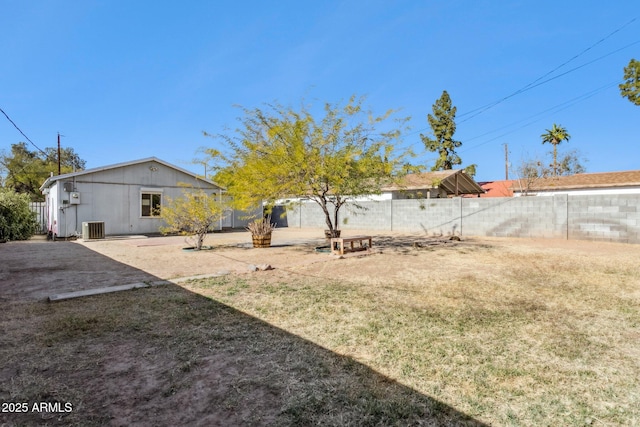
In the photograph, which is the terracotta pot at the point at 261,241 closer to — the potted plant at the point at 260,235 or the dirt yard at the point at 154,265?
the potted plant at the point at 260,235

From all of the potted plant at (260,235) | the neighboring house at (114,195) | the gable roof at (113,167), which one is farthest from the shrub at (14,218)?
the potted plant at (260,235)

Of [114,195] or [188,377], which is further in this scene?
[114,195]

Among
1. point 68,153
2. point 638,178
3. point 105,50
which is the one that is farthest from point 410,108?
point 68,153

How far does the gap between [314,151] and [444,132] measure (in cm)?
3108

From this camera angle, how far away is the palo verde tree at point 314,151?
841 centimetres

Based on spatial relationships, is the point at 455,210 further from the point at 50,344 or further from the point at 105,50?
the point at 105,50

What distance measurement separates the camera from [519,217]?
45.1 feet

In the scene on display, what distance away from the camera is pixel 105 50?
13422mm

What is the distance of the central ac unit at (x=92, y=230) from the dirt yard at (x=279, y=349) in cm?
828

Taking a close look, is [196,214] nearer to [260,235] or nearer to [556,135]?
[260,235]

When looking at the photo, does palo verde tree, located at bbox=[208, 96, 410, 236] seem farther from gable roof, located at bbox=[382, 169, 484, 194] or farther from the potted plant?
gable roof, located at bbox=[382, 169, 484, 194]

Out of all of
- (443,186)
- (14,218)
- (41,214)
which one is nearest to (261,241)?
(14,218)

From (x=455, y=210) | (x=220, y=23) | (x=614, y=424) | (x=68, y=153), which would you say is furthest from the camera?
(x=68, y=153)

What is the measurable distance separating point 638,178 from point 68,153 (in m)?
56.0
